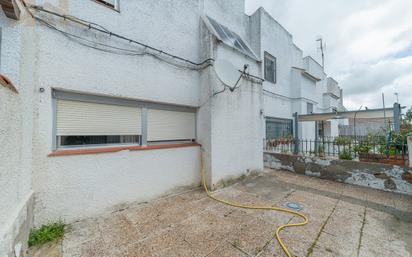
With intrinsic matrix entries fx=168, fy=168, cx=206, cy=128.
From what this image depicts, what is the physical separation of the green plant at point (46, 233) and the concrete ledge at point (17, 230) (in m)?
0.15

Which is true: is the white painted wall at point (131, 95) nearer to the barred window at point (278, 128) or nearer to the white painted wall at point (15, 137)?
the white painted wall at point (15, 137)

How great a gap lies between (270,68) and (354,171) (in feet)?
20.8

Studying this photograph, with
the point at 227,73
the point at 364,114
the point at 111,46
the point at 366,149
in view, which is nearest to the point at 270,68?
the point at 364,114

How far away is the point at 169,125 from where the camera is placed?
183 inches

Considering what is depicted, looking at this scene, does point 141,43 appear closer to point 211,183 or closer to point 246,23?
point 211,183

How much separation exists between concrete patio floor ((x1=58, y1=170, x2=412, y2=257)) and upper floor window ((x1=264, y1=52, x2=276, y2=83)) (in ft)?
21.7

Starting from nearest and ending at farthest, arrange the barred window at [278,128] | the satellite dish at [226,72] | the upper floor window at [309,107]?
the satellite dish at [226,72] < the barred window at [278,128] < the upper floor window at [309,107]

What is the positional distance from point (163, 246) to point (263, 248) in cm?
151

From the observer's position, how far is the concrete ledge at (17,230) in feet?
5.45

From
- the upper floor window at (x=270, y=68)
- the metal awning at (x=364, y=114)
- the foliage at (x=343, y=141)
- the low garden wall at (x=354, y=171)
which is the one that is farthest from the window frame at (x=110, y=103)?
the metal awning at (x=364, y=114)

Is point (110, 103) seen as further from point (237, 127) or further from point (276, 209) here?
point (276, 209)

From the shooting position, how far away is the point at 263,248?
251 centimetres

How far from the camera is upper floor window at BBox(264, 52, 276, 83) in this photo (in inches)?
359

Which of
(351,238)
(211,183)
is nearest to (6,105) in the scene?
(211,183)
